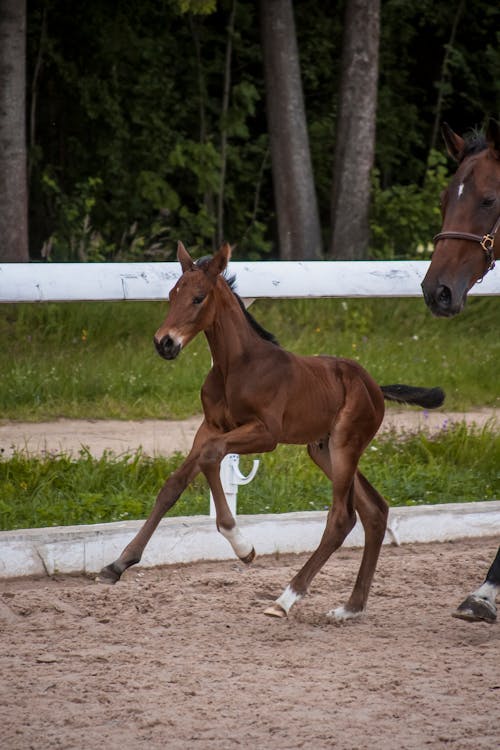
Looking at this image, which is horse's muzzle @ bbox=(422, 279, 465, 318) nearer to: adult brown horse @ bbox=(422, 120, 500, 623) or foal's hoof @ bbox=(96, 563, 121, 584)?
adult brown horse @ bbox=(422, 120, 500, 623)

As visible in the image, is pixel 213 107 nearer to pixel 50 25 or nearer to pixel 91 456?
pixel 50 25

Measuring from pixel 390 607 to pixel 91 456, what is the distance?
241 centimetres

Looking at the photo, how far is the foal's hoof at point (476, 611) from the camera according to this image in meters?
4.94

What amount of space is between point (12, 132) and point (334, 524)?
320 inches

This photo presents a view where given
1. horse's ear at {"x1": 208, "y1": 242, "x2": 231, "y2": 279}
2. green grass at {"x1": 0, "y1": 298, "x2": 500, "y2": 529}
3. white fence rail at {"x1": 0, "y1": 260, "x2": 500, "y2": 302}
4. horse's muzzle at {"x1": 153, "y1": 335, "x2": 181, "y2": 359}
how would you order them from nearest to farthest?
1. horse's muzzle at {"x1": 153, "y1": 335, "x2": 181, "y2": 359}
2. horse's ear at {"x1": 208, "y1": 242, "x2": 231, "y2": 279}
3. white fence rail at {"x1": 0, "y1": 260, "x2": 500, "y2": 302}
4. green grass at {"x1": 0, "y1": 298, "x2": 500, "y2": 529}

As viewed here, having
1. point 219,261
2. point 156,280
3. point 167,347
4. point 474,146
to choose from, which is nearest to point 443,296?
point 474,146

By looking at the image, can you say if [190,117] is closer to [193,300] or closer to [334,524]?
[334,524]

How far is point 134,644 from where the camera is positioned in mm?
4750

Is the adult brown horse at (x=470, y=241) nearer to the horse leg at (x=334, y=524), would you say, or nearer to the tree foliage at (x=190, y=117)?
the horse leg at (x=334, y=524)

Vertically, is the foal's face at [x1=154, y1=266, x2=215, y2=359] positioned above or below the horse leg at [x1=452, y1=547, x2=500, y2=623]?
above

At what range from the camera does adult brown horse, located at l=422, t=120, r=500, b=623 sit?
16.2ft

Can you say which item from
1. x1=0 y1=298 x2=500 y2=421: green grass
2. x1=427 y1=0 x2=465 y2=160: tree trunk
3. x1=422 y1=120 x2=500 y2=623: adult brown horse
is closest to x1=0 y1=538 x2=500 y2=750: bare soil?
x1=422 y1=120 x2=500 y2=623: adult brown horse

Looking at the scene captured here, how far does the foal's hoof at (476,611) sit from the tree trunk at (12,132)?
7.86 metres

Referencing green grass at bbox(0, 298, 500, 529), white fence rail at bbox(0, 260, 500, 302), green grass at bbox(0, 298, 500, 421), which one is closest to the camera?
white fence rail at bbox(0, 260, 500, 302)
